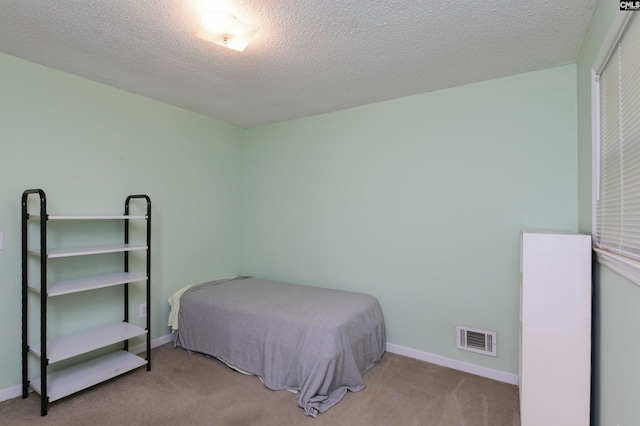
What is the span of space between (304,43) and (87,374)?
8.57ft

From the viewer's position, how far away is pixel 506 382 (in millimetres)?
2299

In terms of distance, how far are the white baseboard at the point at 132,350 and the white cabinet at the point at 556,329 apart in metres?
2.81

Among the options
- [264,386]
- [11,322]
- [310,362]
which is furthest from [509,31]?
[11,322]

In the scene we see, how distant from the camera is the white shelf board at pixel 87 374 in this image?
2.02 m

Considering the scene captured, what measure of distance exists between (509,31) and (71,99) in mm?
2915

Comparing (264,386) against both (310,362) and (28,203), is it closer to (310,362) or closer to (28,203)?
(310,362)

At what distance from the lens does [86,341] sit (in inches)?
87.8

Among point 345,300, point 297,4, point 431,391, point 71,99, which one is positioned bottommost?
point 431,391

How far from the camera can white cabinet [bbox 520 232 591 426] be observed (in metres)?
1.58

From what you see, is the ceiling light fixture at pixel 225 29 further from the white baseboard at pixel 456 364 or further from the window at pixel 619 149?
the white baseboard at pixel 456 364

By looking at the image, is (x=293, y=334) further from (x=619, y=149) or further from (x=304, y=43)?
(x=619, y=149)

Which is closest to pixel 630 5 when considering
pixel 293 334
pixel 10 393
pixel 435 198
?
pixel 435 198

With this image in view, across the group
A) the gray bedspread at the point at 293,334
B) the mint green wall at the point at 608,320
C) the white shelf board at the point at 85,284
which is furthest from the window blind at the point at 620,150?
the white shelf board at the point at 85,284

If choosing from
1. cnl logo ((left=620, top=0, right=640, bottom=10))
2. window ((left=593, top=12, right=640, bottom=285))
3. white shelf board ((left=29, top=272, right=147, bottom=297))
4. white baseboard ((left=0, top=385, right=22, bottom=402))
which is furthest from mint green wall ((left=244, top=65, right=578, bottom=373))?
white baseboard ((left=0, top=385, right=22, bottom=402))
